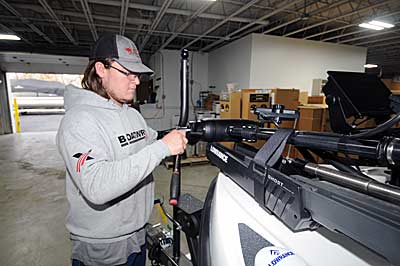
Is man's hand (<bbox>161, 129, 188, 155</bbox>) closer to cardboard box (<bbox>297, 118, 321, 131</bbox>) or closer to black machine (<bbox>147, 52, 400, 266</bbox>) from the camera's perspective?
black machine (<bbox>147, 52, 400, 266</bbox>)

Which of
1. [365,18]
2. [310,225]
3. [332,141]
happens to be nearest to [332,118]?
[332,141]

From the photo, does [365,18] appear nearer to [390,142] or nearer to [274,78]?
[274,78]

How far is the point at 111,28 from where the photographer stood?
231 inches

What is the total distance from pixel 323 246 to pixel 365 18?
20.3 feet

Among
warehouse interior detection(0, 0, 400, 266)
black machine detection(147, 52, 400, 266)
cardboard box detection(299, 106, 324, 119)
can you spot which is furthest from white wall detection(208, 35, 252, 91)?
black machine detection(147, 52, 400, 266)

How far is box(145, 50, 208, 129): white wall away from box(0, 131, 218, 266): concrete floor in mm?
2963

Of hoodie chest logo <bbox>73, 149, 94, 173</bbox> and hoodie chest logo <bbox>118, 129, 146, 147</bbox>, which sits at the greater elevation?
hoodie chest logo <bbox>118, 129, 146, 147</bbox>

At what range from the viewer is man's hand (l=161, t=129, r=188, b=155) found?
0.93m

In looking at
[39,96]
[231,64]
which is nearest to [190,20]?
[231,64]

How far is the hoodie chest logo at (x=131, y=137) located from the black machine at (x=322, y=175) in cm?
27

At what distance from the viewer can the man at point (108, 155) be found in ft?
2.77

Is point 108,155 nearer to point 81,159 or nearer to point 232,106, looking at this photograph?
point 81,159

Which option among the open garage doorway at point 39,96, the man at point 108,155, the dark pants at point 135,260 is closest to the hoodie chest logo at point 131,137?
the man at point 108,155

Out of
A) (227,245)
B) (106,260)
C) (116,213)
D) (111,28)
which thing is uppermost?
(111,28)
